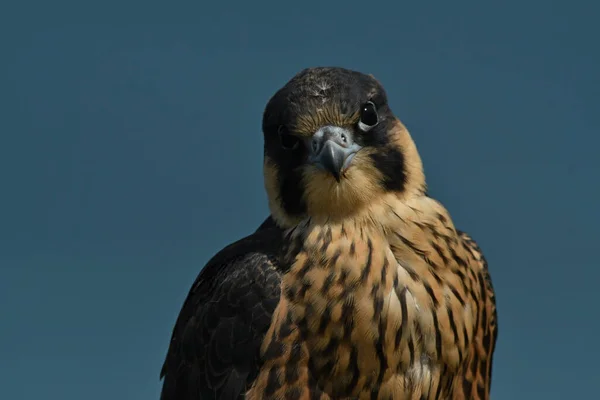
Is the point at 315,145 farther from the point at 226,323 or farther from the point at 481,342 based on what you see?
the point at 481,342

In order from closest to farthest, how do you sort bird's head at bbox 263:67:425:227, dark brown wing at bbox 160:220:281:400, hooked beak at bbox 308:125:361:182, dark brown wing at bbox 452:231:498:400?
hooked beak at bbox 308:125:361:182 < bird's head at bbox 263:67:425:227 < dark brown wing at bbox 160:220:281:400 < dark brown wing at bbox 452:231:498:400

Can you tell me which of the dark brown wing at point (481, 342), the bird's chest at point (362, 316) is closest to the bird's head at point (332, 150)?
the bird's chest at point (362, 316)

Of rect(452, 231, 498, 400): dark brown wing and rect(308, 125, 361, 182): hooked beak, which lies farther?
rect(452, 231, 498, 400): dark brown wing

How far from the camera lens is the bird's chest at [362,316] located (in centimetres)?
404

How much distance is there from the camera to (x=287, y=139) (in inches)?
168

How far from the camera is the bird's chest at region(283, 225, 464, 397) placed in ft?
13.3

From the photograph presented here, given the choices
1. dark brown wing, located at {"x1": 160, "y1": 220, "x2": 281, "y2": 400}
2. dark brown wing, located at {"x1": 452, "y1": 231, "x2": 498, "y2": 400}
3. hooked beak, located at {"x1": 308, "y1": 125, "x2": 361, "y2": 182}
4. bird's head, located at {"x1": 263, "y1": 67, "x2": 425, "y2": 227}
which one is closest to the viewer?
hooked beak, located at {"x1": 308, "y1": 125, "x2": 361, "y2": 182}

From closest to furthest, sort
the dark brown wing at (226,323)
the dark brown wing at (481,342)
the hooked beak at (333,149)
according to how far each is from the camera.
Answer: the hooked beak at (333,149) < the dark brown wing at (226,323) < the dark brown wing at (481,342)

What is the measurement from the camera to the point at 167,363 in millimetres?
4953

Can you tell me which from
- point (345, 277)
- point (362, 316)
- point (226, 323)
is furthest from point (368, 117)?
point (226, 323)

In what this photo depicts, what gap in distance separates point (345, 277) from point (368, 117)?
31.2 inches

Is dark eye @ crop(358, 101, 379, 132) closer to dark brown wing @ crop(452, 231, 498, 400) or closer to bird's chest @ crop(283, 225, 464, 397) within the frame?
bird's chest @ crop(283, 225, 464, 397)

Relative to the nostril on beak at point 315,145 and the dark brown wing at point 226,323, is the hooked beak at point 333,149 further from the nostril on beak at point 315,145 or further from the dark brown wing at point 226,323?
the dark brown wing at point 226,323

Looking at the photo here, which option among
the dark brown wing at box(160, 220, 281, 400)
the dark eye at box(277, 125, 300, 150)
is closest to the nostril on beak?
the dark eye at box(277, 125, 300, 150)
